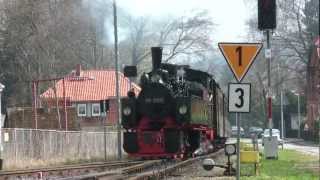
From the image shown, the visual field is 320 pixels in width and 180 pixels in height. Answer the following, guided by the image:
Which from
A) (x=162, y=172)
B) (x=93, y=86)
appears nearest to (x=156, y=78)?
(x=162, y=172)

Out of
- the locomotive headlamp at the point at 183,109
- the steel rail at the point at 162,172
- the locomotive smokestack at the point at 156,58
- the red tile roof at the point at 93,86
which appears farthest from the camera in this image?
the red tile roof at the point at 93,86

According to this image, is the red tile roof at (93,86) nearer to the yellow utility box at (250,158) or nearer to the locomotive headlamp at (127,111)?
the locomotive headlamp at (127,111)

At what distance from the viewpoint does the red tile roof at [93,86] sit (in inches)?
2926

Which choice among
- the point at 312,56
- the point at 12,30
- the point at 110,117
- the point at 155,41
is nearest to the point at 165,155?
the point at 12,30

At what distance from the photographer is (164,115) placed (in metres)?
23.5

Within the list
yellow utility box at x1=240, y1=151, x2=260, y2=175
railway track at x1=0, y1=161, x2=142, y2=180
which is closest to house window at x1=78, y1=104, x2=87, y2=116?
railway track at x1=0, y1=161, x2=142, y2=180

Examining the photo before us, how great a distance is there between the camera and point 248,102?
14133 mm

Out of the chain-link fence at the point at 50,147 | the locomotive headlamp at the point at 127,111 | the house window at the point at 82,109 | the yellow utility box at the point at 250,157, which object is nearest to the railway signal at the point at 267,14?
the yellow utility box at the point at 250,157

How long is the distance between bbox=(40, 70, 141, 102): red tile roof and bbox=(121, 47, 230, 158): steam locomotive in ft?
160

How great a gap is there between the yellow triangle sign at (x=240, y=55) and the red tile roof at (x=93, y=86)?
59193mm

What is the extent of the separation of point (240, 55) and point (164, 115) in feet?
31.3

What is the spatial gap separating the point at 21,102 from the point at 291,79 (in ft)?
113

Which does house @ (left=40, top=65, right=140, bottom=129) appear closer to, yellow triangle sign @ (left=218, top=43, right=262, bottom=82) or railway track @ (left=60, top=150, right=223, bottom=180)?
railway track @ (left=60, top=150, right=223, bottom=180)

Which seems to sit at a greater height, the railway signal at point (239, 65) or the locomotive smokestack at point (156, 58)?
the locomotive smokestack at point (156, 58)
